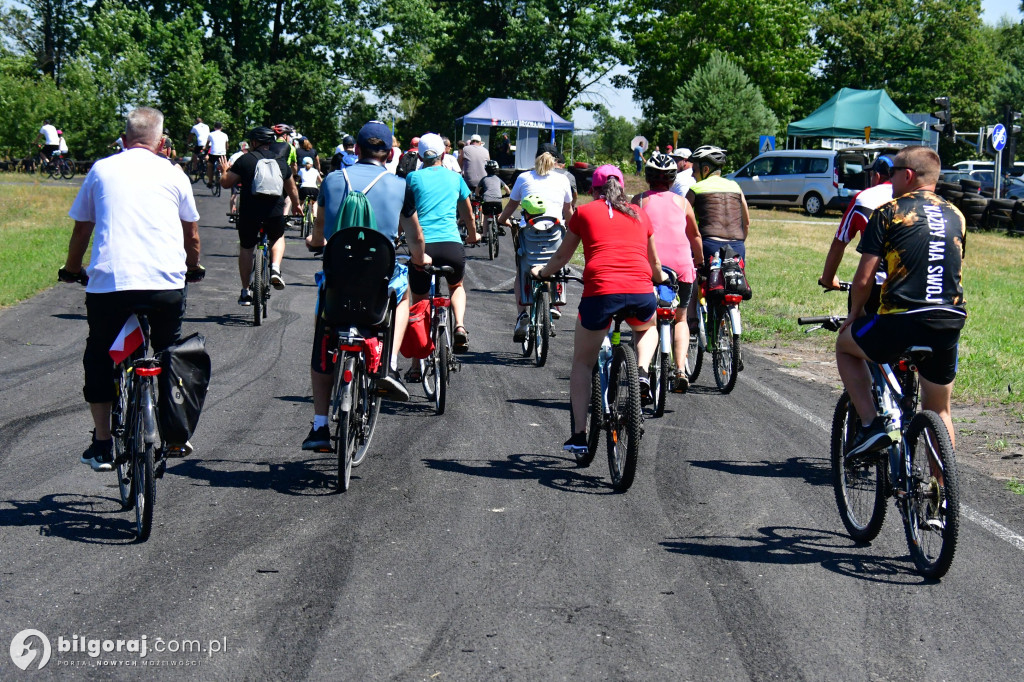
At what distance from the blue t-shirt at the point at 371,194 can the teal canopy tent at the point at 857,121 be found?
136ft

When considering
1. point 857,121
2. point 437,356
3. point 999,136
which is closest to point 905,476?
point 437,356

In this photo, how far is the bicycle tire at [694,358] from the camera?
10164mm

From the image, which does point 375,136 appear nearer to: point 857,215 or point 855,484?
point 857,215

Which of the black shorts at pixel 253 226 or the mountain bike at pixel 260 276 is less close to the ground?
the black shorts at pixel 253 226

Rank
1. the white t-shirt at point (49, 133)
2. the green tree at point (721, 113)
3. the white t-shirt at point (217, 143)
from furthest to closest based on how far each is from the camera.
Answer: the green tree at point (721, 113) < the white t-shirt at point (49, 133) < the white t-shirt at point (217, 143)

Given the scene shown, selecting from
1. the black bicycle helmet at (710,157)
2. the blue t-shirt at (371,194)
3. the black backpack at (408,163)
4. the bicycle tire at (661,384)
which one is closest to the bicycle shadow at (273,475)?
the blue t-shirt at (371,194)

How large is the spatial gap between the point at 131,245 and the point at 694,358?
606 cm

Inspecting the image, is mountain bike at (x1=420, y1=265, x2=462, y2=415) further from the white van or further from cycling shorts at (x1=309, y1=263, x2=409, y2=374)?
the white van

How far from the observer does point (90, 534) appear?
5.52 m

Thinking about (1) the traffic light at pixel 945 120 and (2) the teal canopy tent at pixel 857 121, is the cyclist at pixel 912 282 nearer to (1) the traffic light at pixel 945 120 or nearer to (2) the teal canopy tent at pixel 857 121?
(1) the traffic light at pixel 945 120

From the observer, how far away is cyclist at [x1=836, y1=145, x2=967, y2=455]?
5457mm

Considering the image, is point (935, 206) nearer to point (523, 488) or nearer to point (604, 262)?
point (604, 262)

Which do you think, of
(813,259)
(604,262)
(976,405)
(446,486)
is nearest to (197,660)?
(446,486)

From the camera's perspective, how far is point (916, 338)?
5512mm
